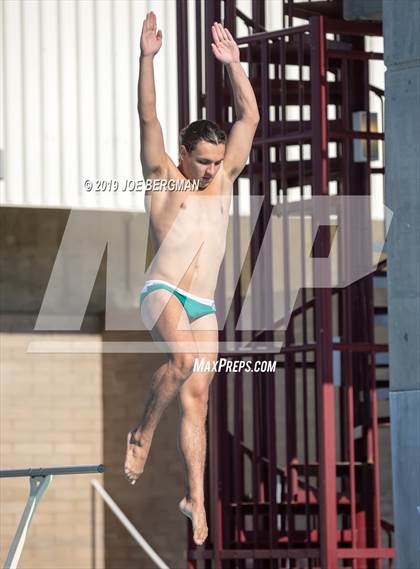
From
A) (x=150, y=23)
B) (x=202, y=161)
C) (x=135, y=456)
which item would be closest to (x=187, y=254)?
(x=202, y=161)

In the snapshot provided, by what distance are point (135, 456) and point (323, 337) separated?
3.98m

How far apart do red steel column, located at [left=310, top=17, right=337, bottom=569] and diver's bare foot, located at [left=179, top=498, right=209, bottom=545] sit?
3794mm

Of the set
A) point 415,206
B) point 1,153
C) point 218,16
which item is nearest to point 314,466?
point 415,206

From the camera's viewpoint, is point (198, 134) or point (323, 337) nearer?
point (198, 134)

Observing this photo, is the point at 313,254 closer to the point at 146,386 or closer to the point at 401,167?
the point at 401,167

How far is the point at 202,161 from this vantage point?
7.08 m

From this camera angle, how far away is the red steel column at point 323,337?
1081 cm

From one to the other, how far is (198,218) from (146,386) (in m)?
8.05

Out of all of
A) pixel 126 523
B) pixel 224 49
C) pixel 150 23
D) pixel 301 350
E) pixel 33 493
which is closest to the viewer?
pixel 150 23

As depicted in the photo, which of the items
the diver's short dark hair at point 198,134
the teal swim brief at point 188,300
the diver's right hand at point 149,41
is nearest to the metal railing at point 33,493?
the teal swim brief at point 188,300

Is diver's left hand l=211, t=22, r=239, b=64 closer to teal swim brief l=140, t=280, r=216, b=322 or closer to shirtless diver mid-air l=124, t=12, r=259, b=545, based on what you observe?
shirtless diver mid-air l=124, t=12, r=259, b=545

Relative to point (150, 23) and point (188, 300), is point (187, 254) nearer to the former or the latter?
point (188, 300)

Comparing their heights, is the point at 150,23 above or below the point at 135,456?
above

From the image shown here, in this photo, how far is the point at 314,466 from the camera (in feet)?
39.1
